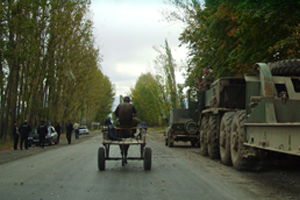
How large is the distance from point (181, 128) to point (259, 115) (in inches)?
534

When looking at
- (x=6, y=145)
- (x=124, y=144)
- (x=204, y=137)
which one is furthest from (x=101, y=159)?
(x=6, y=145)

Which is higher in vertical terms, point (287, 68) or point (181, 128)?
point (287, 68)

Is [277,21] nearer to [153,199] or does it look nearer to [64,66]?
[153,199]

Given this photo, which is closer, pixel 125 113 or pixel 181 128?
pixel 125 113

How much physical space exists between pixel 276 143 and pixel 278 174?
2.90 m

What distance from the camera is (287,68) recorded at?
983 cm

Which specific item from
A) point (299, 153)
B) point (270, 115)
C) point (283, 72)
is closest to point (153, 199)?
point (299, 153)

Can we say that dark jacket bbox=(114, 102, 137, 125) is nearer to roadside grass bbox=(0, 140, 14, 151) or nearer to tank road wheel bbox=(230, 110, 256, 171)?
tank road wheel bbox=(230, 110, 256, 171)

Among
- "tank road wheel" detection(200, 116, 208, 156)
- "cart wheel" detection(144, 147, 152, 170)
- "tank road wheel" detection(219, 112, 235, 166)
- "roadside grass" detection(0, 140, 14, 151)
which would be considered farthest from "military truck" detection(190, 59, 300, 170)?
"roadside grass" detection(0, 140, 14, 151)

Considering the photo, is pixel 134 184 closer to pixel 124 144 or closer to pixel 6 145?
pixel 124 144

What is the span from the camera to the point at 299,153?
6.38 m

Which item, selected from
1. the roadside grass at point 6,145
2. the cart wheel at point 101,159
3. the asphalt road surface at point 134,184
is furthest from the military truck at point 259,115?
the roadside grass at point 6,145

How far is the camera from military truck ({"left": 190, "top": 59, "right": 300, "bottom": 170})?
752 centimetres

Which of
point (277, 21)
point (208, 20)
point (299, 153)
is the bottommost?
point (299, 153)
